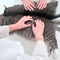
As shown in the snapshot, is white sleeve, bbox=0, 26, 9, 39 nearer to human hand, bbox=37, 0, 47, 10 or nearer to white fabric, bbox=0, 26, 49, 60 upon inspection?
white fabric, bbox=0, 26, 49, 60

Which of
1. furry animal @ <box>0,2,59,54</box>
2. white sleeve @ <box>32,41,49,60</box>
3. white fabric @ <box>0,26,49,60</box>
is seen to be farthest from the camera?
furry animal @ <box>0,2,59,54</box>

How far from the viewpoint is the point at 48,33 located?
1.31 m

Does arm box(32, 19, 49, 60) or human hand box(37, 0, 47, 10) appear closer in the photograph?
arm box(32, 19, 49, 60)

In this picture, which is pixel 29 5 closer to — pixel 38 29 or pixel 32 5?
pixel 32 5

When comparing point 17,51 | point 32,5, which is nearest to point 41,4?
point 32,5

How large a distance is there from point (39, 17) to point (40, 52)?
0.28 m

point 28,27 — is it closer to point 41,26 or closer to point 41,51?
point 41,26

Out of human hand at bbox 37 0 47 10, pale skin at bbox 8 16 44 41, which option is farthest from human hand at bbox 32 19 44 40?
human hand at bbox 37 0 47 10

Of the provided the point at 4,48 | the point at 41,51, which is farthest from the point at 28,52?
the point at 4,48

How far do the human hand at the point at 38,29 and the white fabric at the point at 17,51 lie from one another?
0.05 meters

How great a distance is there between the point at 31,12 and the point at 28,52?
0.28 meters

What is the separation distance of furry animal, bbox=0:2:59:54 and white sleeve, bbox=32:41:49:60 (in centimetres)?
7

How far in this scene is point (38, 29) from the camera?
1.29 meters

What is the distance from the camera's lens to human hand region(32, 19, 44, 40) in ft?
4.15
